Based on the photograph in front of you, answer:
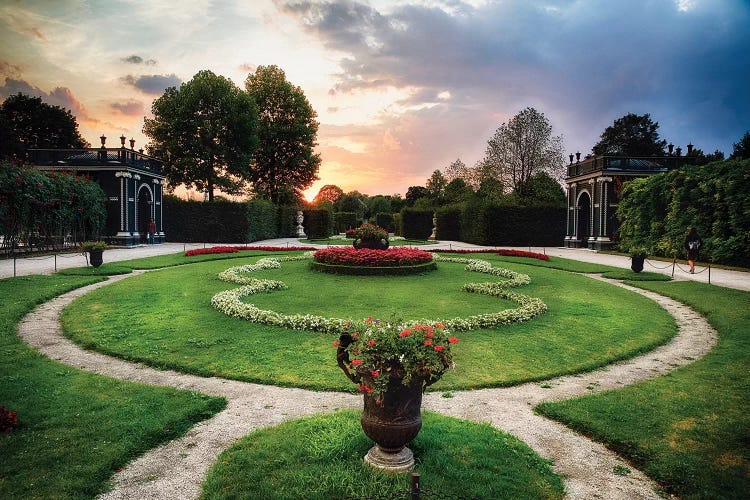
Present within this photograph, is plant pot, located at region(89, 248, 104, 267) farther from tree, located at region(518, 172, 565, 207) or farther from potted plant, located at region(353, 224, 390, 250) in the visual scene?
tree, located at region(518, 172, 565, 207)

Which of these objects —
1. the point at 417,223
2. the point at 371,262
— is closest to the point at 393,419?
the point at 371,262

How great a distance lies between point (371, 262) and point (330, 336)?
30.2ft

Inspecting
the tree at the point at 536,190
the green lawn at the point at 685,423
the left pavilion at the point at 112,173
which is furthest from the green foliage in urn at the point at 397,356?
the tree at the point at 536,190

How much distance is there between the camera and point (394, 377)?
4.59m

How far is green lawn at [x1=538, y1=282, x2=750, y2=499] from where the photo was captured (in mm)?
4769

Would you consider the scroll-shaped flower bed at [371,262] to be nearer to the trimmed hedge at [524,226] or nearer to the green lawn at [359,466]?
the green lawn at [359,466]

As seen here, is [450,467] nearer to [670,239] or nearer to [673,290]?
[673,290]

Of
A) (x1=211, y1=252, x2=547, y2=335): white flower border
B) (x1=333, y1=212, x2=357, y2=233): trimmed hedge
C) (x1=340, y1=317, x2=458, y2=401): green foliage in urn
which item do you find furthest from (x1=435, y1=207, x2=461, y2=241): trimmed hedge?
(x1=340, y1=317, x2=458, y2=401): green foliage in urn

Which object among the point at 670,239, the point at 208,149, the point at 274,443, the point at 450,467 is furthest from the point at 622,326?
the point at 208,149

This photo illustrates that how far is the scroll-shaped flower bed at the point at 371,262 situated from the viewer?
62.0ft

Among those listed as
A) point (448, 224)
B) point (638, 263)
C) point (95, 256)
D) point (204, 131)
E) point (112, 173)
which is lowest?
point (638, 263)

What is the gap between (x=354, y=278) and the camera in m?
18.0

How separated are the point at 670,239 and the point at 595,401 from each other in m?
26.4

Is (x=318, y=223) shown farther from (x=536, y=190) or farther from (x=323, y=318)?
(x=323, y=318)
